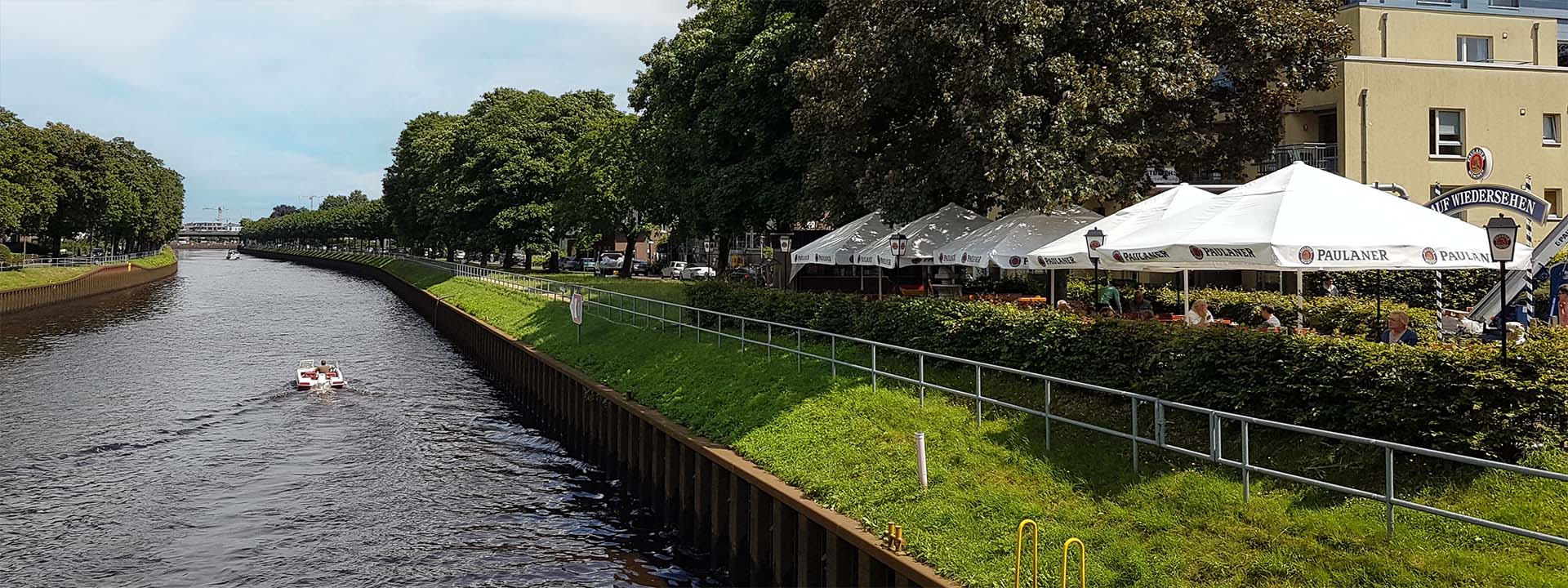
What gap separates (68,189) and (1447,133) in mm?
95064

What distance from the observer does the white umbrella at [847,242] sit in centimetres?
2553

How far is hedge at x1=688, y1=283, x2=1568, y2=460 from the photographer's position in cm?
989

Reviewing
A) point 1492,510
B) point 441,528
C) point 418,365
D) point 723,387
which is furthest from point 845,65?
point 418,365

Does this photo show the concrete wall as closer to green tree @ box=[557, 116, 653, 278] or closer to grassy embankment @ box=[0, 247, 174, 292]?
green tree @ box=[557, 116, 653, 278]

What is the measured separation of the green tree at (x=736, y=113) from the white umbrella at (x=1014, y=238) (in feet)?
31.6

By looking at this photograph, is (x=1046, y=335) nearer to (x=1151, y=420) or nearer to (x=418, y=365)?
(x=1151, y=420)

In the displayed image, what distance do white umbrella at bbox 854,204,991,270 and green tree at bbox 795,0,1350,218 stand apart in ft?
2.39

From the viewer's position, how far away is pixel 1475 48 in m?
36.5

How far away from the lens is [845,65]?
24.8 meters

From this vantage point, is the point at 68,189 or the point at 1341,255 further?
the point at 68,189

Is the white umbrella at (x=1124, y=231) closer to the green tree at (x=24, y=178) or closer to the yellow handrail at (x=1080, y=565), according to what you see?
the yellow handrail at (x=1080, y=565)

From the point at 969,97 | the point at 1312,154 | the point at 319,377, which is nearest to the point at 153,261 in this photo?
the point at 319,377

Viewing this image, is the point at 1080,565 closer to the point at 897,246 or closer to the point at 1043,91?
the point at 897,246

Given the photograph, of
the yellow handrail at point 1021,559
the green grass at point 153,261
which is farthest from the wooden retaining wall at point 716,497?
the green grass at point 153,261
